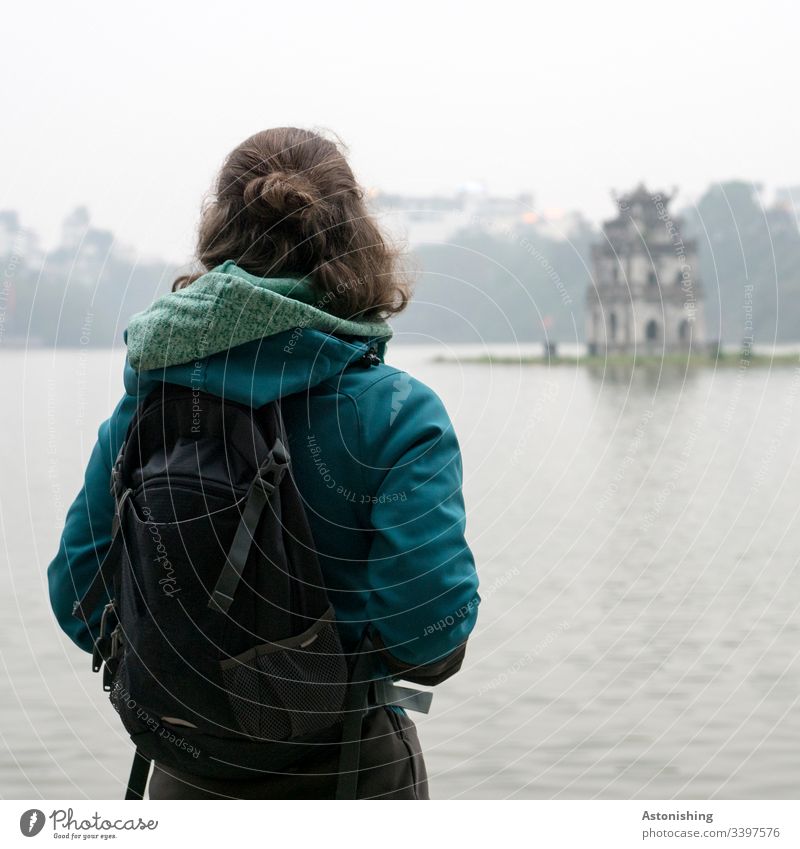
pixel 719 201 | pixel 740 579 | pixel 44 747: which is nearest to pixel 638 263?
pixel 719 201

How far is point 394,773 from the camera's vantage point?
5.03ft

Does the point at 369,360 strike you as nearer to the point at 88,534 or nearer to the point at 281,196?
the point at 281,196

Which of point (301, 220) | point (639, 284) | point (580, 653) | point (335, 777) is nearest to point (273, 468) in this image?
point (301, 220)

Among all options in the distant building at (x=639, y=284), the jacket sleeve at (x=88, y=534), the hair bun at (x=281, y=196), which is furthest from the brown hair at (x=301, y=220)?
the distant building at (x=639, y=284)

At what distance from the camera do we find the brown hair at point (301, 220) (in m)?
1.45

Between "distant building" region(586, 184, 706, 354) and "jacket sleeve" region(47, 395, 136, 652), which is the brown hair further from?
"distant building" region(586, 184, 706, 354)

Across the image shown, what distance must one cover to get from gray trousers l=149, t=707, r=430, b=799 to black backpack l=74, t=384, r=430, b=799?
0.04 m

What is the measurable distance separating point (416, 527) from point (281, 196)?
41 centimetres

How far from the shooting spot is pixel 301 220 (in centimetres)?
145

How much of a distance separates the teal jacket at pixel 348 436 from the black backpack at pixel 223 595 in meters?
0.04

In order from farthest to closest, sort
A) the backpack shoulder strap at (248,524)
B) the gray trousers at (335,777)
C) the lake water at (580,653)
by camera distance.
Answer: the lake water at (580,653) < the gray trousers at (335,777) < the backpack shoulder strap at (248,524)

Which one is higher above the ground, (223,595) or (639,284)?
(223,595)

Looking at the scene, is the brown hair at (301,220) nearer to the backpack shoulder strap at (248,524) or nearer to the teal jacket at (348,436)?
the teal jacket at (348,436)

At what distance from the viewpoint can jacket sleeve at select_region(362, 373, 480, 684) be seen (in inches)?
Answer: 54.9
